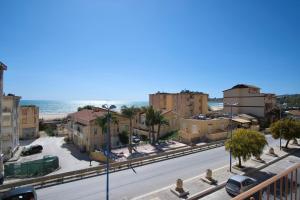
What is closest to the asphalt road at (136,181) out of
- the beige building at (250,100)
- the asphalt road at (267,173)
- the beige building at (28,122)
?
the asphalt road at (267,173)

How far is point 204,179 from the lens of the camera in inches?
784

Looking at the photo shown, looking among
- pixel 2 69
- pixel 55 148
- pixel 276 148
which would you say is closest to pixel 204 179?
pixel 276 148

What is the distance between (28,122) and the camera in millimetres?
54406

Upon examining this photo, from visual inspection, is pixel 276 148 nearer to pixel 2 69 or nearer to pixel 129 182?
pixel 129 182

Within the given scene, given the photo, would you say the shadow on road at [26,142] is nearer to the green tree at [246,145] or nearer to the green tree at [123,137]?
the green tree at [123,137]

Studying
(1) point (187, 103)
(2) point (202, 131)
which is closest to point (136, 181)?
(2) point (202, 131)

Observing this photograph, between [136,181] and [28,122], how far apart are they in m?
45.1

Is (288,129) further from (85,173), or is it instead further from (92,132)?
(92,132)

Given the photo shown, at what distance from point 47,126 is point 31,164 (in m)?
45.5

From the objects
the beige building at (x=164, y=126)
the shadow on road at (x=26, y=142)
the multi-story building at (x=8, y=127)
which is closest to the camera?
the multi-story building at (x=8, y=127)

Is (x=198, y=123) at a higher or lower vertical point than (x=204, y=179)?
higher

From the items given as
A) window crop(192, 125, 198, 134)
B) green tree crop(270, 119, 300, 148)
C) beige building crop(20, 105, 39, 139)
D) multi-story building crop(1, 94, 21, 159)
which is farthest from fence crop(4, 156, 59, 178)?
green tree crop(270, 119, 300, 148)

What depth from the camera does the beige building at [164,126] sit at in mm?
50025

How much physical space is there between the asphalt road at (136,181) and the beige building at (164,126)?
21.4m
